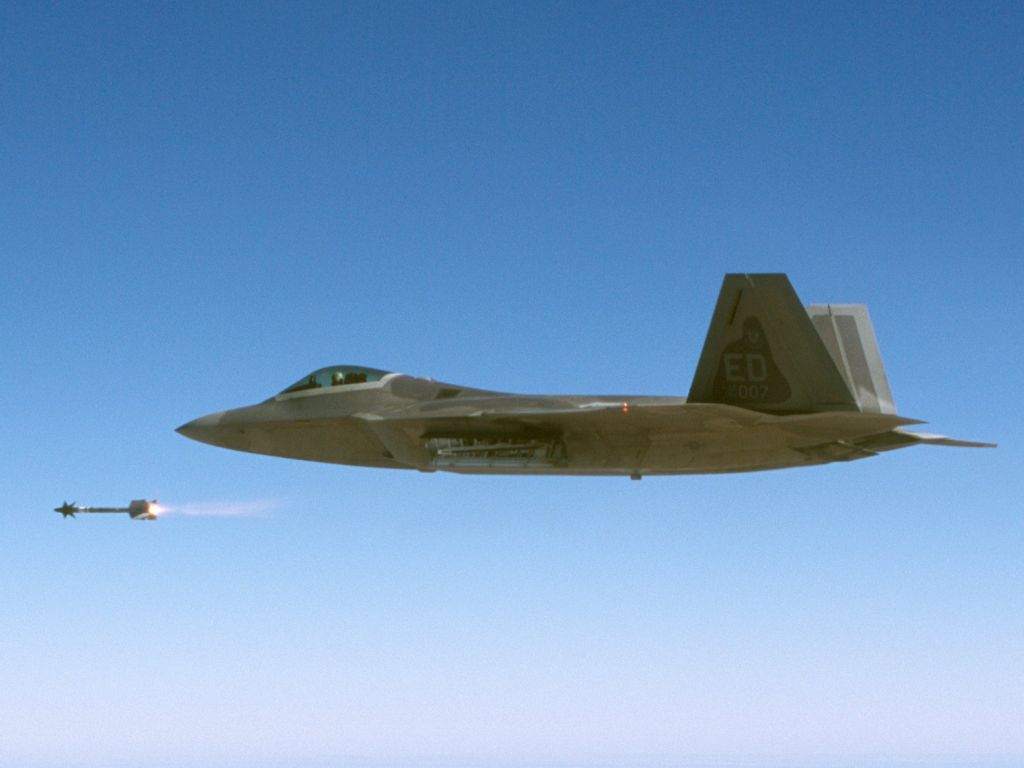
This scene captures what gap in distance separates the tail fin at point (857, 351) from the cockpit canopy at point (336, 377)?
11.8 m

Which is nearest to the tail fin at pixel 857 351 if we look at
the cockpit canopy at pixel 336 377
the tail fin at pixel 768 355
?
the tail fin at pixel 768 355

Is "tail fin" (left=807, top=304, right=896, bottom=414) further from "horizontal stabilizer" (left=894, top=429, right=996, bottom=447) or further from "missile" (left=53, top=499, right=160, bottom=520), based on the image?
"missile" (left=53, top=499, right=160, bottom=520)

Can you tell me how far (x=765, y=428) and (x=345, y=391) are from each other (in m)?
10.5

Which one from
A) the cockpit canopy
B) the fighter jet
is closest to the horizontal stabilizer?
the fighter jet

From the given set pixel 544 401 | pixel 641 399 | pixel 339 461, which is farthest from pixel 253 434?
pixel 641 399

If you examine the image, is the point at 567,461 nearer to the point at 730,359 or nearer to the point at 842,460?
the point at 730,359

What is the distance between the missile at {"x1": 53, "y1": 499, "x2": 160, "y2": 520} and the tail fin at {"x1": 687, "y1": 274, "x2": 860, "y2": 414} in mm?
16072

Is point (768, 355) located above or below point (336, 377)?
below

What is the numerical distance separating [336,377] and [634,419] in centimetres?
822

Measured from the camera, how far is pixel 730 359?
23.1m

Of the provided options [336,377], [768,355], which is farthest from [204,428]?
[768,355]

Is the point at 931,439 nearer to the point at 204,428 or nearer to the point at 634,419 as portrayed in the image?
the point at 634,419

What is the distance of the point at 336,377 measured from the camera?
26672 mm

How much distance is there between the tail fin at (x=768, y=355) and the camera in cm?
2280
